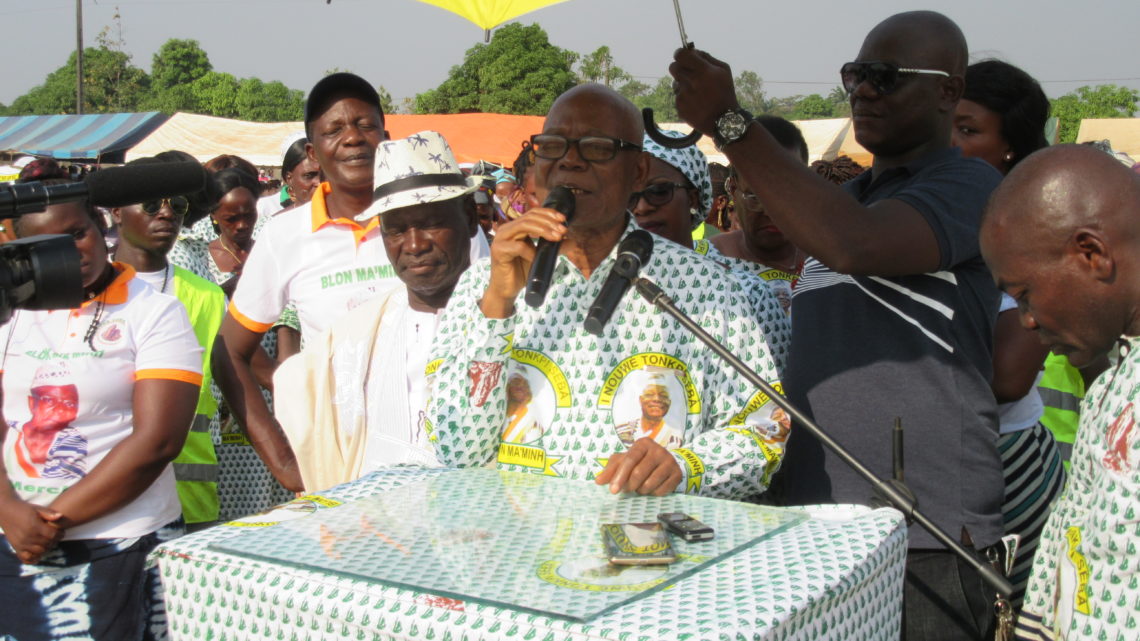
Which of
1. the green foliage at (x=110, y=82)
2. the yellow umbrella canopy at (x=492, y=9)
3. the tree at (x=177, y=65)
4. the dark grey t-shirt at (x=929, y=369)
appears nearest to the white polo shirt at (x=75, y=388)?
the yellow umbrella canopy at (x=492, y=9)

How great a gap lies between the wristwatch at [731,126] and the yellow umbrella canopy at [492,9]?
30.8 inches

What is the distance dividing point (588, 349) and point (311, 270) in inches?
71.2

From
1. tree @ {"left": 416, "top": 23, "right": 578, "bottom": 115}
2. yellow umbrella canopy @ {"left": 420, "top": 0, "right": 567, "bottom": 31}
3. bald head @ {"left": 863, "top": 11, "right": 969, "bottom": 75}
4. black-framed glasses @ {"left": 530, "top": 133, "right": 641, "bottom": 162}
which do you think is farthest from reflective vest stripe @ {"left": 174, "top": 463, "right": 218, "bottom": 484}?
tree @ {"left": 416, "top": 23, "right": 578, "bottom": 115}

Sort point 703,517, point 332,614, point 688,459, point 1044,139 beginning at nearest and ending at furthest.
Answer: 1. point 332,614
2. point 703,517
3. point 688,459
4. point 1044,139

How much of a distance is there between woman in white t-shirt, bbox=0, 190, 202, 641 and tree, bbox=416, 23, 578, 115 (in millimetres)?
37335

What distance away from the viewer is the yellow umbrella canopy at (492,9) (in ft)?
9.07

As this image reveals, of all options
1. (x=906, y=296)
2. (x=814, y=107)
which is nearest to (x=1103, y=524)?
(x=906, y=296)

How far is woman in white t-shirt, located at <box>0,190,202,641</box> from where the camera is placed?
3.00 metres

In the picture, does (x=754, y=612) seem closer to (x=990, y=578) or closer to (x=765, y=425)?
(x=990, y=578)

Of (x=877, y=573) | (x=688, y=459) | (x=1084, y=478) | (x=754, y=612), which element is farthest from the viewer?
(x=688, y=459)

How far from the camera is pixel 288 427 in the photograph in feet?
10.3

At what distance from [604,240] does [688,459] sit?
2.21 ft

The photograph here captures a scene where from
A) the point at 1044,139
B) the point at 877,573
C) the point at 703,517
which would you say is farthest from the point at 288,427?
the point at 1044,139

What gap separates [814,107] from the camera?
282 feet
